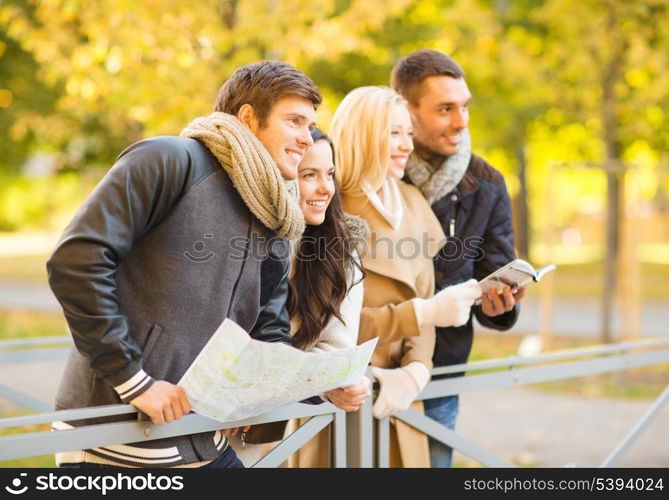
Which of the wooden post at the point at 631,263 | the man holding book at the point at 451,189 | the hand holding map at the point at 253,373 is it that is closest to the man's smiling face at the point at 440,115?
the man holding book at the point at 451,189

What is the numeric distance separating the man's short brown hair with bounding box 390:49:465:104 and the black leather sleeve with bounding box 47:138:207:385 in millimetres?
1499

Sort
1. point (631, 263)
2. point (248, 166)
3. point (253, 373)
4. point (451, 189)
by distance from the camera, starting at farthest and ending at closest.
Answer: point (631, 263) < point (451, 189) < point (248, 166) < point (253, 373)

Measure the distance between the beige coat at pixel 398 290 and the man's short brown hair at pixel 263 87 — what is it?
76 centimetres

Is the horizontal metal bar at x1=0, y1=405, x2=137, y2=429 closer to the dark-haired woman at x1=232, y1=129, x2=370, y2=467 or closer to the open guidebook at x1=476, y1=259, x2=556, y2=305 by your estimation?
the dark-haired woman at x1=232, y1=129, x2=370, y2=467

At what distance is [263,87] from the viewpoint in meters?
2.63

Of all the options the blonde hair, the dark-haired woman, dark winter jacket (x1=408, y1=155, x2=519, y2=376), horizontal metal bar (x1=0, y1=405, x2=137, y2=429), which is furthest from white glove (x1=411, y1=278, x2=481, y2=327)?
horizontal metal bar (x1=0, y1=405, x2=137, y2=429)

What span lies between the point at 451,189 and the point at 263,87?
1168 millimetres

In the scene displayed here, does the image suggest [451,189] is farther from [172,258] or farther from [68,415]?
[68,415]

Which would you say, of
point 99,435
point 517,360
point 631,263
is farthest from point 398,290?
point 631,263

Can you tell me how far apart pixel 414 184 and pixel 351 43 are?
14.0 feet

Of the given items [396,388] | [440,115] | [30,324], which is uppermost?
[30,324]
